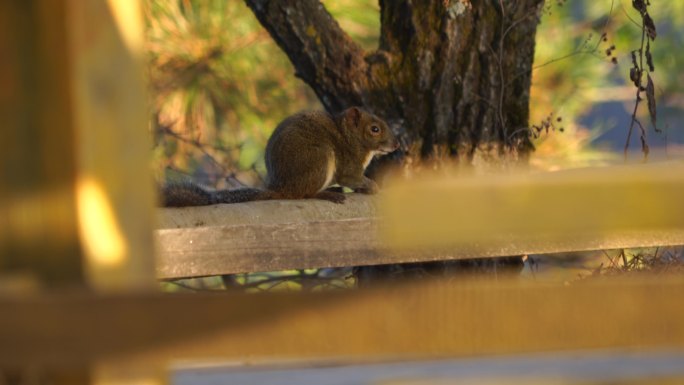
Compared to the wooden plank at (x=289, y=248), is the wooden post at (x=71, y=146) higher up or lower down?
higher up

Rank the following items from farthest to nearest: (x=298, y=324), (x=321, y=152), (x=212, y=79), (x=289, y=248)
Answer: (x=212, y=79) → (x=321, y=152) → (x=289, y=248) → (x=298, y=324)

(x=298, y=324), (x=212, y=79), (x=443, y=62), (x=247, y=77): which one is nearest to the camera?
(x=298, y=324)

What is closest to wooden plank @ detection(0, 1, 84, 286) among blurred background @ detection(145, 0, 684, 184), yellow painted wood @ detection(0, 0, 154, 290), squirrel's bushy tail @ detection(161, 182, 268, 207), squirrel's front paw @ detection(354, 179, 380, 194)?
yellow painted wood @ detection(0, 0, 154, 290)

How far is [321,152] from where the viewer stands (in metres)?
5.50

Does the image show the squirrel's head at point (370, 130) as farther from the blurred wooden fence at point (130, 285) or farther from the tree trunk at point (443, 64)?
the blurred wooden fence at point (130, 285)

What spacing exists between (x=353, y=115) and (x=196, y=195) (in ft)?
3.12

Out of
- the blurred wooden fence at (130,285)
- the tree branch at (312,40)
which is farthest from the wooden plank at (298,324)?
the tree branch at (312,40)

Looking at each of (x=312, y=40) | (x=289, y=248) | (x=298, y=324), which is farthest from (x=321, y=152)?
(x=298, y=324)

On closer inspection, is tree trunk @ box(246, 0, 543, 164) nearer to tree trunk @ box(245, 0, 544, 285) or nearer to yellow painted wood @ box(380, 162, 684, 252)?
tree trunk @ box(245, 0, 544, 285)

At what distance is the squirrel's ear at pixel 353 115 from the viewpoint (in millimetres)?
4884

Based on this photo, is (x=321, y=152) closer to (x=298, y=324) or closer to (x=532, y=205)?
(x=532, y=205)

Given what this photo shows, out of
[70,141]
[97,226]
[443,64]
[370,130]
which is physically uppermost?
[443,64]

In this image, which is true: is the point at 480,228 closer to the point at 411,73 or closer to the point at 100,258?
the point at 100,258

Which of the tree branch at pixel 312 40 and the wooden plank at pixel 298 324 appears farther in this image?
the tree branch at pixel 312 40
